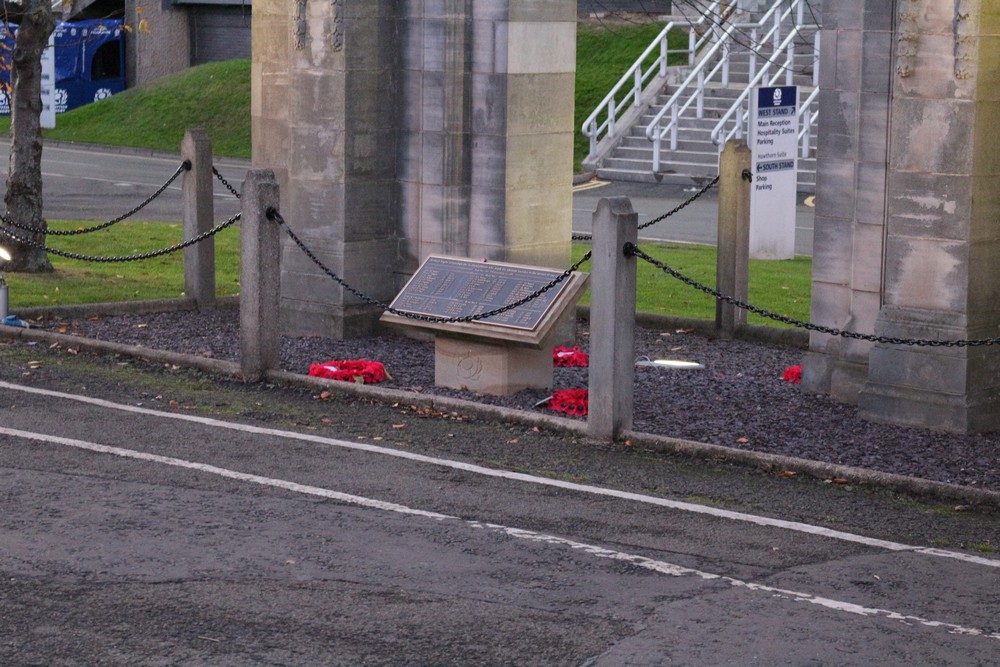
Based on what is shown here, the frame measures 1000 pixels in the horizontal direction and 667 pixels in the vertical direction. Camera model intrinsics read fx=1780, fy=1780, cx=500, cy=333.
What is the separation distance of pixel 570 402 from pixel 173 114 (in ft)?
98.5

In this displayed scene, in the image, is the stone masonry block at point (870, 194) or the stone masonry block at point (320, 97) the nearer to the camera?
the stone masonry block at point (870, 194)

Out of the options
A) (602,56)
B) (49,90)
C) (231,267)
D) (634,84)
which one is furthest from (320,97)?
(49,90)

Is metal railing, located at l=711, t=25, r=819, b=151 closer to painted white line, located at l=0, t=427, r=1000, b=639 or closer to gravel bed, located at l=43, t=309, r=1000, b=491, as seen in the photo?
gravel bed, located at l=43, t=309, r=1000, b=491

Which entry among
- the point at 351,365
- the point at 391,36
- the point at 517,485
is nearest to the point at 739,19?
the point at 391,36

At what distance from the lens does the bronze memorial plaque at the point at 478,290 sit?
11977mm

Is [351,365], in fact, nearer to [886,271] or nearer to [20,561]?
[886,271]

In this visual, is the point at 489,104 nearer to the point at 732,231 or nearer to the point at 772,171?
the point at 732,231

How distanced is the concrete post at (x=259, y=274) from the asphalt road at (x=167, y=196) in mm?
10116

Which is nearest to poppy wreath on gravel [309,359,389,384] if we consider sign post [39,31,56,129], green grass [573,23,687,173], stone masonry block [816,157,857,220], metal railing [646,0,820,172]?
stone masonry block [816,157,857,220]

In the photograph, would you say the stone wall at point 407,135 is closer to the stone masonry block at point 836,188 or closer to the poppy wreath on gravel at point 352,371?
the poppy wreath on gravel at point 352,371

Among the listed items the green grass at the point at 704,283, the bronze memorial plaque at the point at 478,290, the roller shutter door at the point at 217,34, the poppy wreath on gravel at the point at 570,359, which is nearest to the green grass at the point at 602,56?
the roller shutter door at the point at 217,34

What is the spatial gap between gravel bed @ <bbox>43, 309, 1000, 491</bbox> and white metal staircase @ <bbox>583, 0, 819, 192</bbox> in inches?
626

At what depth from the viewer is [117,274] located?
1853 cm

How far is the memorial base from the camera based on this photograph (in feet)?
40.1
